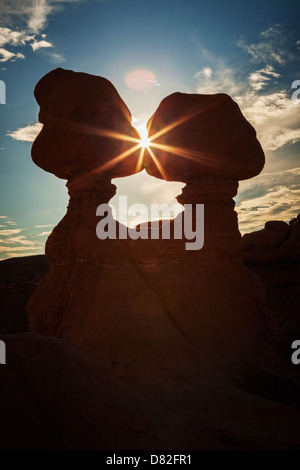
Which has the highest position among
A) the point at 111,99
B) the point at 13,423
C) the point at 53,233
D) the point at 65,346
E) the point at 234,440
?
the point at 111,99

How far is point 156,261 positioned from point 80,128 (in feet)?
11.8

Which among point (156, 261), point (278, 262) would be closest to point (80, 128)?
point (156, 261)

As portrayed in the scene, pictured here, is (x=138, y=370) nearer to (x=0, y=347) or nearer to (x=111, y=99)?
(x=0, y=347)

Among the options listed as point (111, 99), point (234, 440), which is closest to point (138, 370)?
point (234, 440)

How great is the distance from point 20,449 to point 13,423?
0.19 meters

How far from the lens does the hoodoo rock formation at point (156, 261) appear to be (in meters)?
6.10

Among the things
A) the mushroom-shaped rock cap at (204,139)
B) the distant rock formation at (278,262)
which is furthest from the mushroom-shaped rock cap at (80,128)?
the distant rock formation at (278,262)

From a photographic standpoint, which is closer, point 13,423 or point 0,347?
point 13,423

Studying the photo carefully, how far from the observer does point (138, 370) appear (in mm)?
5434

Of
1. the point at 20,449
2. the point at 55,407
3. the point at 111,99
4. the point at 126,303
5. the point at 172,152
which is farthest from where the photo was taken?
the point at 172,152

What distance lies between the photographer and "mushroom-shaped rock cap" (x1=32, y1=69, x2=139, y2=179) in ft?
24.8

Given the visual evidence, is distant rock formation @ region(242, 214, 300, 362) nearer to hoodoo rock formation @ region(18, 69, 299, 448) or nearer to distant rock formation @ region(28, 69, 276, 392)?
hoodoo rock formation @ region(18, 69, 299, 448)

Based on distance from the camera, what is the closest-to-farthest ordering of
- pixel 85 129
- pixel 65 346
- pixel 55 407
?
1. pixel 55 407
2. pixel 65 346
3. pixel 85 129

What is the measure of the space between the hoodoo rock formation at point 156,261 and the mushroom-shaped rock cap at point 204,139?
26mm
